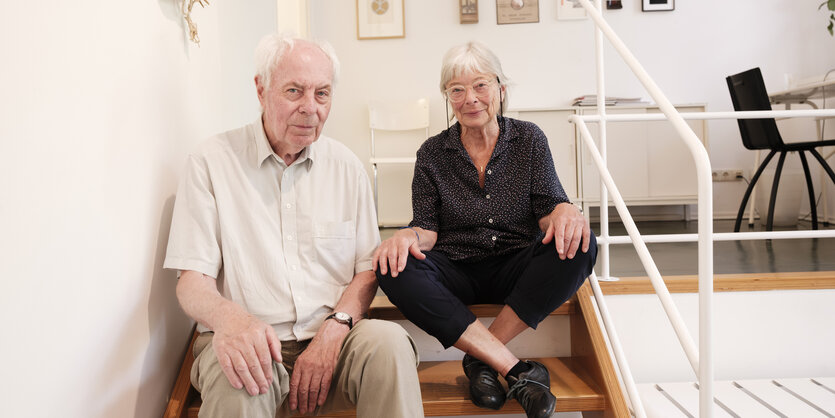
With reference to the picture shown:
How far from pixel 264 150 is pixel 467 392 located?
30.2 inches

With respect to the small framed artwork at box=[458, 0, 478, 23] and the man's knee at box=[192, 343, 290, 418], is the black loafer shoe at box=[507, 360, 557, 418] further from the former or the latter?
the small framed artwork at box=[458, 0, 478, 23]

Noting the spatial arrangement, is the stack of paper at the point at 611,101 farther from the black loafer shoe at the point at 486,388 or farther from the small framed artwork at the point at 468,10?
the black loafer shoe at the point at 486,388

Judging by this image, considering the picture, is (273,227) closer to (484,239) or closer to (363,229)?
(363,229)

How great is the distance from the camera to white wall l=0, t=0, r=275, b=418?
849 millimetres

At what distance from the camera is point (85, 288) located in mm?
1037

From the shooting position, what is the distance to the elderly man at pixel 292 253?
3.94ft

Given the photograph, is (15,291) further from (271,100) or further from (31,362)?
(271,100)

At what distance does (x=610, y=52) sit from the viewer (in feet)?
14.8

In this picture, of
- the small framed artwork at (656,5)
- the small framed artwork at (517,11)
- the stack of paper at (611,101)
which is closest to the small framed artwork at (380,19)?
the small framed artwork at (517,11)

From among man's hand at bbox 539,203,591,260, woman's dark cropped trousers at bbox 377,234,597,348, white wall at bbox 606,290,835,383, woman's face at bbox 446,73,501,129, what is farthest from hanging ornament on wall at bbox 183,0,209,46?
white wall at bbox 606,290,835,383

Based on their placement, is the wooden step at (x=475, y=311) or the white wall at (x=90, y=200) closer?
the white wall at (x=90, y=200)

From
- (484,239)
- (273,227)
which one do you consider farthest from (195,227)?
(484,239)

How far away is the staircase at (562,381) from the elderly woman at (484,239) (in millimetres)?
70

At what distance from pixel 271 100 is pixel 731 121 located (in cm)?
417
